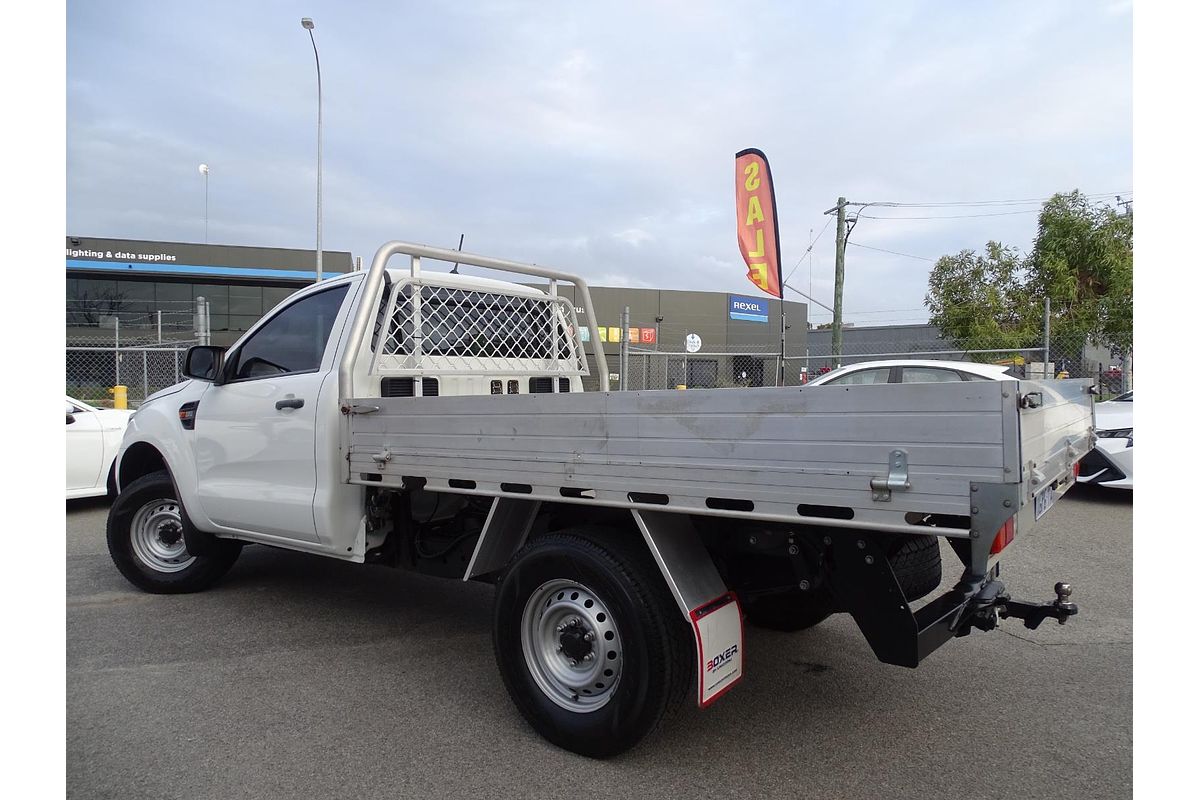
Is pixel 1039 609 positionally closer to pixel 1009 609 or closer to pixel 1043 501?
pixel 1009 609

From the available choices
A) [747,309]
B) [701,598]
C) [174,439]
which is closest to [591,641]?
[701,598]

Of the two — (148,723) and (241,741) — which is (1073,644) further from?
(148,723)

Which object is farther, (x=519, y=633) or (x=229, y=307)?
(x=229, y=307)

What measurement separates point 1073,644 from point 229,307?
38918 mm

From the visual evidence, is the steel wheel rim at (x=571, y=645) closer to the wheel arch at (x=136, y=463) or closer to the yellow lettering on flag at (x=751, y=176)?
the wheel arch at (x=136, y=463)

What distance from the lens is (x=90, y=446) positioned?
8117 millimetres

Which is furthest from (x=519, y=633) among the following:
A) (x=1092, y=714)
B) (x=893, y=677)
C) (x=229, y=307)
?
(x=229, y=307)

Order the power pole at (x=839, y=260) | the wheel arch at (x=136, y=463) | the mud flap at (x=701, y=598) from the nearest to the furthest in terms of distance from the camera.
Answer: the mud flap at (x=701, y=598) < the wheel arch at (x=136, y=463) < the power pole at (x=839, y=260)

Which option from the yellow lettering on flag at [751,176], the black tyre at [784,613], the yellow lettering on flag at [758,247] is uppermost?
the yellow lettering on flag at [751,176]

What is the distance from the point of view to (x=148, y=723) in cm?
341

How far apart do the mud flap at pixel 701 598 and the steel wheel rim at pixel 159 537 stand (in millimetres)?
3993

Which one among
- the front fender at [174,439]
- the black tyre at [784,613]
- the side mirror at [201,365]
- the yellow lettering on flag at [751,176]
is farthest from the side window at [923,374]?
the front fender at [174,439]

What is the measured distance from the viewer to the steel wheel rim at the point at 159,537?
5352mm

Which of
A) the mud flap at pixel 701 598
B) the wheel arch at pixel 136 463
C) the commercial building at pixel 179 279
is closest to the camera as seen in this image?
the mud flap at pixel 701 598
